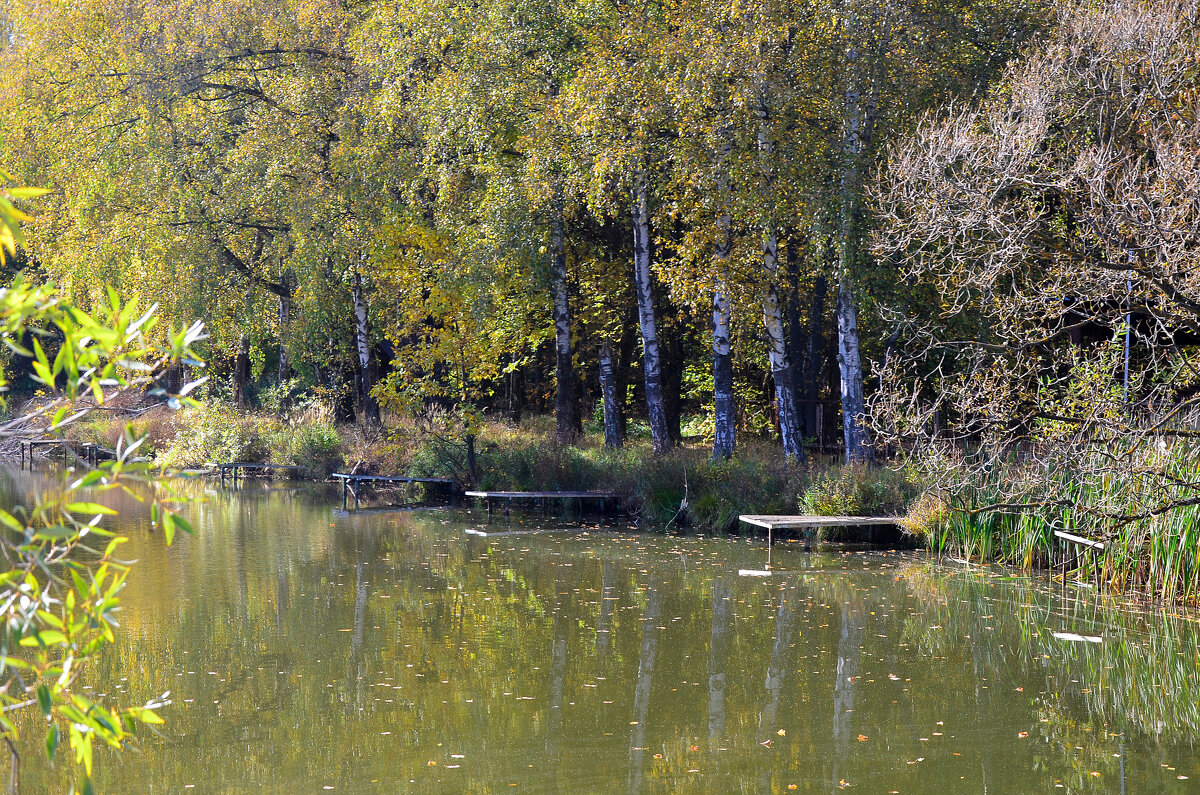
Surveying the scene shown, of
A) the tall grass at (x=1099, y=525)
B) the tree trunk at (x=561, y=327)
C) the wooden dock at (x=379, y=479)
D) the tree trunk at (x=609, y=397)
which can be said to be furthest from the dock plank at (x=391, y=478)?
the tall grass at (x=1099, y=525)

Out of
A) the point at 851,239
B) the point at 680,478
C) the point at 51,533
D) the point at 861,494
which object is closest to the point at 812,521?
the point at 861,494

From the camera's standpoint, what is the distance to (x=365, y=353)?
2327 cm

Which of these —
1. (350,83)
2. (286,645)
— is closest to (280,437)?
(350,83)

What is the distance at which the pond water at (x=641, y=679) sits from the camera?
239 inches

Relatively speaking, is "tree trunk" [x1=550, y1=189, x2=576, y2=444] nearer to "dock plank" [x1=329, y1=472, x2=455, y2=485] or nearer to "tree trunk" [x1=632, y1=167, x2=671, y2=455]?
"tree trunk" [x1=632, y1=167, x2=671, y2=455]

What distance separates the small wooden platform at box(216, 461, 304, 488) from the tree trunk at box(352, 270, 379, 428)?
6.73 feet

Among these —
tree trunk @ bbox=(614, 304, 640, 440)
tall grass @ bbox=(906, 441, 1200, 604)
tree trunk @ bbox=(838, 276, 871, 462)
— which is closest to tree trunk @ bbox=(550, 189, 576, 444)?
tree trunk @ bbox=(614, 304, 640, 440)

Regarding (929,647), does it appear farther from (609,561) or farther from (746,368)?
(746,368)

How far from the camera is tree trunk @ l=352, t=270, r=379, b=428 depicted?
22656mm

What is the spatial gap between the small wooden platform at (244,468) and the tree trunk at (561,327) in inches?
277

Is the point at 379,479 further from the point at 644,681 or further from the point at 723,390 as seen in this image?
the point at 644,681

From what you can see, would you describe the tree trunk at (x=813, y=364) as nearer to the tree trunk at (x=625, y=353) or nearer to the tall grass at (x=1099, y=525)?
the tree trunk at (x=625, y=353)

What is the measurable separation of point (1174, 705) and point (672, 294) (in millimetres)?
9242

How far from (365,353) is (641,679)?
53.8ft
